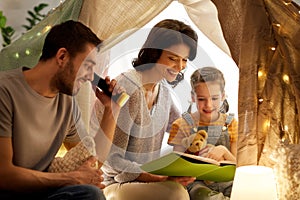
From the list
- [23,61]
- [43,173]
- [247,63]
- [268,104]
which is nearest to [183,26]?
[247,63]

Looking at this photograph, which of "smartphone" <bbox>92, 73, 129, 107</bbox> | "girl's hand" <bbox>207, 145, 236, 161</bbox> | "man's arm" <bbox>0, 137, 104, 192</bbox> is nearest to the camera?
"man's arm" <bbox>0, 137, 104, 192</bbox>

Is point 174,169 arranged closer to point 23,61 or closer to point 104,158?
point 104,158

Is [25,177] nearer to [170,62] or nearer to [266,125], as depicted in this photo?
[170,62]

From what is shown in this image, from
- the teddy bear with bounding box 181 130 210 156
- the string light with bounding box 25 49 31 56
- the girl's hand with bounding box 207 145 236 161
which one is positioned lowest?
the girl's hand with bounding box 207 145 236 161

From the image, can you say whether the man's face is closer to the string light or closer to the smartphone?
the smartphone

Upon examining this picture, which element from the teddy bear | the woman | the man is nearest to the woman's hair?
the woman

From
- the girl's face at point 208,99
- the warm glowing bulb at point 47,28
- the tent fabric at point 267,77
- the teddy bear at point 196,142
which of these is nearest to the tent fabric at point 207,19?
the tent fabric at point 267,77

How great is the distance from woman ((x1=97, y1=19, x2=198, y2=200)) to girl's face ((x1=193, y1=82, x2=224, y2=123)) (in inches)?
2.9

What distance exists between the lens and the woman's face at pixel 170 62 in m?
1.78

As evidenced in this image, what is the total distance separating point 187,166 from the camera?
180 cm

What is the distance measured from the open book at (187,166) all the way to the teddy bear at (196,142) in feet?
0.08

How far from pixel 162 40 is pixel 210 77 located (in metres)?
0.19

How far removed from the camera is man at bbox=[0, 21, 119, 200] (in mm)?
1645

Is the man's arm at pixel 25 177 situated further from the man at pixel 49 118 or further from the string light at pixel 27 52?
the string light at pixel 27 52
